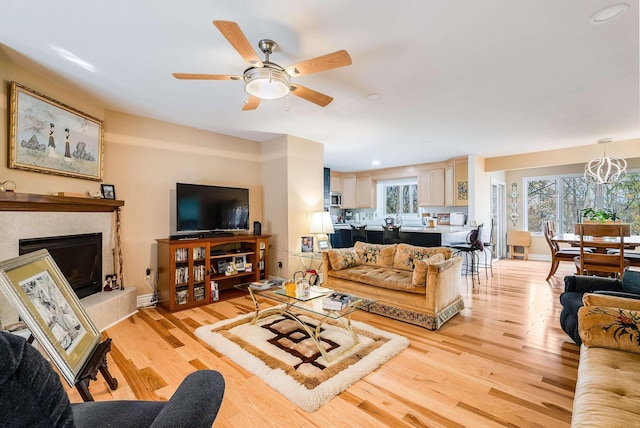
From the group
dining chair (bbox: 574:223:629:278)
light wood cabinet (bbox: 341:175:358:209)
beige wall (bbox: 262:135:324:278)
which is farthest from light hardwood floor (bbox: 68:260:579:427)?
light wood cabinet (bbox: 341:175:358:209)

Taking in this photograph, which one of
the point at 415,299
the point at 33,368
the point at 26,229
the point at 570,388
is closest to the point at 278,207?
the point at 415,299

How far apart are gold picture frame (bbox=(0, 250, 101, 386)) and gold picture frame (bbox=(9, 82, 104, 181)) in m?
1.64

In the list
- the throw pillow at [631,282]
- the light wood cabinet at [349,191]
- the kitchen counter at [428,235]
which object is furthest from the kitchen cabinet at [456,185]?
the throw pillow at [631,282]

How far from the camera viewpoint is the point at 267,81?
211 cm

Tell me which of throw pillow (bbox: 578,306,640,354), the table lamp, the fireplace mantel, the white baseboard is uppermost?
the fireplace mantel

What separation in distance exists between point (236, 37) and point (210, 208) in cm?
A: 297

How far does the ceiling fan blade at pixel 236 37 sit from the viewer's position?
60.7 inches

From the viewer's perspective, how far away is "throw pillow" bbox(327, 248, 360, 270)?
3.92 meters

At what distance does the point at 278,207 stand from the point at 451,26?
3439 millimetres

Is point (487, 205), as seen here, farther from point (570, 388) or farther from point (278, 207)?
point (570, 388)

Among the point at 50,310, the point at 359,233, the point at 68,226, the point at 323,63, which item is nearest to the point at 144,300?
the point at 68,226

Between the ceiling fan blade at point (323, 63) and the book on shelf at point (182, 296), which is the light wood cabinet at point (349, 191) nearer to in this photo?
the book on shelf at point (182, 296)

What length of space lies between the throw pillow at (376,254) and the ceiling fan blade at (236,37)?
2.91 m

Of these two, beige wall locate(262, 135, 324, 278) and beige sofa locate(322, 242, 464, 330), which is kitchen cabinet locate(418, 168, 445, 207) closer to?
beige wall locate(262, 135, 324, 278)
